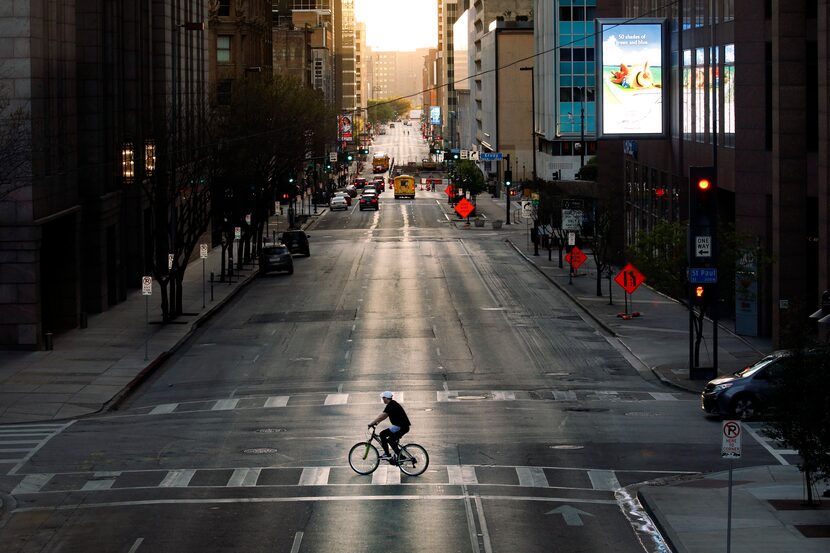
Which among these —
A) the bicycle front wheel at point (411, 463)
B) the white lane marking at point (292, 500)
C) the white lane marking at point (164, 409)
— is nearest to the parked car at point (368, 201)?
the white lane marking at point (164, 409)

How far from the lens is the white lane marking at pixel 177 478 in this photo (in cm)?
2553

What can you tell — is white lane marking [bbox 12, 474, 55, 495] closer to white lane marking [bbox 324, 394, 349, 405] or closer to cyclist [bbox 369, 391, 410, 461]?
cyclist [bbox 369, 391, 410, 461]

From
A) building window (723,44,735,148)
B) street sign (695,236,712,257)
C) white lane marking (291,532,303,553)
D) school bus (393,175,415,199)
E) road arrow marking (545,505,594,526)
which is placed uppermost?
building window (723,44,735,148)

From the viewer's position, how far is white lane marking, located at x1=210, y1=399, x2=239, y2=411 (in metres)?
34.6

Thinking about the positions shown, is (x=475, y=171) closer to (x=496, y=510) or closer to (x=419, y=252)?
(x=419, y=252)

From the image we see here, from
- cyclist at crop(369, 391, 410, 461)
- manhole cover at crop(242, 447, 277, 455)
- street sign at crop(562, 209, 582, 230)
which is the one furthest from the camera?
street sign at crop(562, 209, 582, 230)

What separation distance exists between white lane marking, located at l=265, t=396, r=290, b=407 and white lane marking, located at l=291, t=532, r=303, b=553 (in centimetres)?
1341

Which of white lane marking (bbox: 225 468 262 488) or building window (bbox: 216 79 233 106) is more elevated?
building window (bbox: 216 79 233 106)

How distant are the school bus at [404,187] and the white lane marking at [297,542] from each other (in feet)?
431

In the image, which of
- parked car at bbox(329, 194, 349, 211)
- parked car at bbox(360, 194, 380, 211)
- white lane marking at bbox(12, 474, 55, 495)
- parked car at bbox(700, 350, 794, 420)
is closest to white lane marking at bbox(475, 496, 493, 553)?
white lane marking at bbox(12, 474, 55, 495)

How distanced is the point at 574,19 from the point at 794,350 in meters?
108

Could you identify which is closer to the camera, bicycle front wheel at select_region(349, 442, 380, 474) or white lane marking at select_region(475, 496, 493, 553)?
white lane marking at select_region(475, 496, 493, 553)

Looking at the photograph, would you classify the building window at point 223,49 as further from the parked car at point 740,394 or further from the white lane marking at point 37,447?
the parked car at point 740,394

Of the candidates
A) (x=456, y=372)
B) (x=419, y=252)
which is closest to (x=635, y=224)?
(x=419, y=252)
